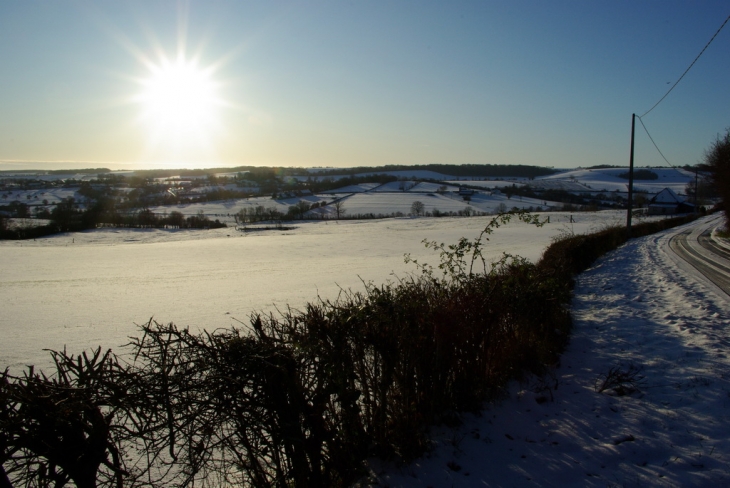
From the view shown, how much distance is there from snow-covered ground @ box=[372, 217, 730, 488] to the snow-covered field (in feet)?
9.88

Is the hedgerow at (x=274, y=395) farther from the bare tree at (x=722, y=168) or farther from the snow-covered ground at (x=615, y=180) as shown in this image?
the snow-covered ground at (x=615, y=180)

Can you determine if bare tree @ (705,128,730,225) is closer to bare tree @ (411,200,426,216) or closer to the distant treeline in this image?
bare tree @ (411,200,426,216)

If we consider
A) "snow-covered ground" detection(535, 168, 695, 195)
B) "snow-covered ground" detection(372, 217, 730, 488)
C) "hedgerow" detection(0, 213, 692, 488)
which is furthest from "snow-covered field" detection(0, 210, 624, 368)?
"snow-covered ground" detection(535, 168, 695, 195)

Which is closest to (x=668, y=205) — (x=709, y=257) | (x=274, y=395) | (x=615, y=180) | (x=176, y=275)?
(x=709, y=257)

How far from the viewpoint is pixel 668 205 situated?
75562 mm

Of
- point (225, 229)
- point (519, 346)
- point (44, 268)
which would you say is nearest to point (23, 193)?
point (225, 229)

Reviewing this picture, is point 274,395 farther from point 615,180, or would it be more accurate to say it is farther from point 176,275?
point 615,180

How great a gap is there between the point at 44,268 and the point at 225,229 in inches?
1387

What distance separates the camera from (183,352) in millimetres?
2979

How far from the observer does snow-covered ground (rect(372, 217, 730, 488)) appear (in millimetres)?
3895

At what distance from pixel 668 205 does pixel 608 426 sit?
87.5 metres

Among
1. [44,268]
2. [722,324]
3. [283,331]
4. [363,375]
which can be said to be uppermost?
[283,331]

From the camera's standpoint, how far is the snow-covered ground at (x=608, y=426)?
389cm

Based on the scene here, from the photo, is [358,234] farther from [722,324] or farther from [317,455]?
[317,455]
